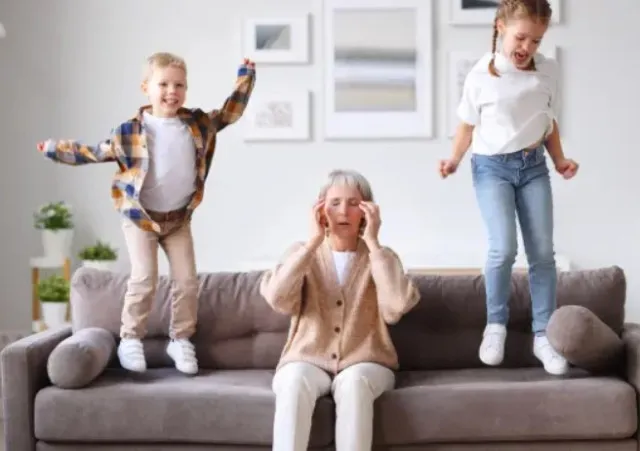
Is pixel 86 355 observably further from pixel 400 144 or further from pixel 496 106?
pixel 400 144

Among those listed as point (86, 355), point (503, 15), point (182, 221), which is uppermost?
point (503, 15)

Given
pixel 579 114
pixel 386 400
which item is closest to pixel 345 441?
pixel 386 400

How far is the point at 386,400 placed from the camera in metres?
2.68

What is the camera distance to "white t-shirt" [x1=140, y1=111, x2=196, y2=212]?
2994mm

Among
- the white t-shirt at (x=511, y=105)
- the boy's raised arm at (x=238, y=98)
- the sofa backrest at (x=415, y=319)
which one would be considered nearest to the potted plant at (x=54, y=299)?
the sofa backrest at (x=415, y=319)

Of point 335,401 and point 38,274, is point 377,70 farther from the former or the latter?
point 335,401

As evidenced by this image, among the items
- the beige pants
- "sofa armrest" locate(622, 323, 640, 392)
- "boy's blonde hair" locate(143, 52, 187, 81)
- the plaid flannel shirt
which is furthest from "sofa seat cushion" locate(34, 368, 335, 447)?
"boy's blonde hair" locate(143, 52, 187, 81)

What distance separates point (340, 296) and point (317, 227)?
9.4 inches

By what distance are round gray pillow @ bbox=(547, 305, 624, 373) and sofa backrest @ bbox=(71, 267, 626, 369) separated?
0.28 m

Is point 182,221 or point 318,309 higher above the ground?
point 182,221

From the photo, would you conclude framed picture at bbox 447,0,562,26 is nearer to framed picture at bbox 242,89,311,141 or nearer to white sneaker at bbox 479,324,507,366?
framed picture at bbox 242,89,311,141

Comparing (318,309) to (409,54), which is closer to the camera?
(318,309)

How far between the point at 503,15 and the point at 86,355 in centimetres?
170

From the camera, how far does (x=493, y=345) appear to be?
2.93 m
